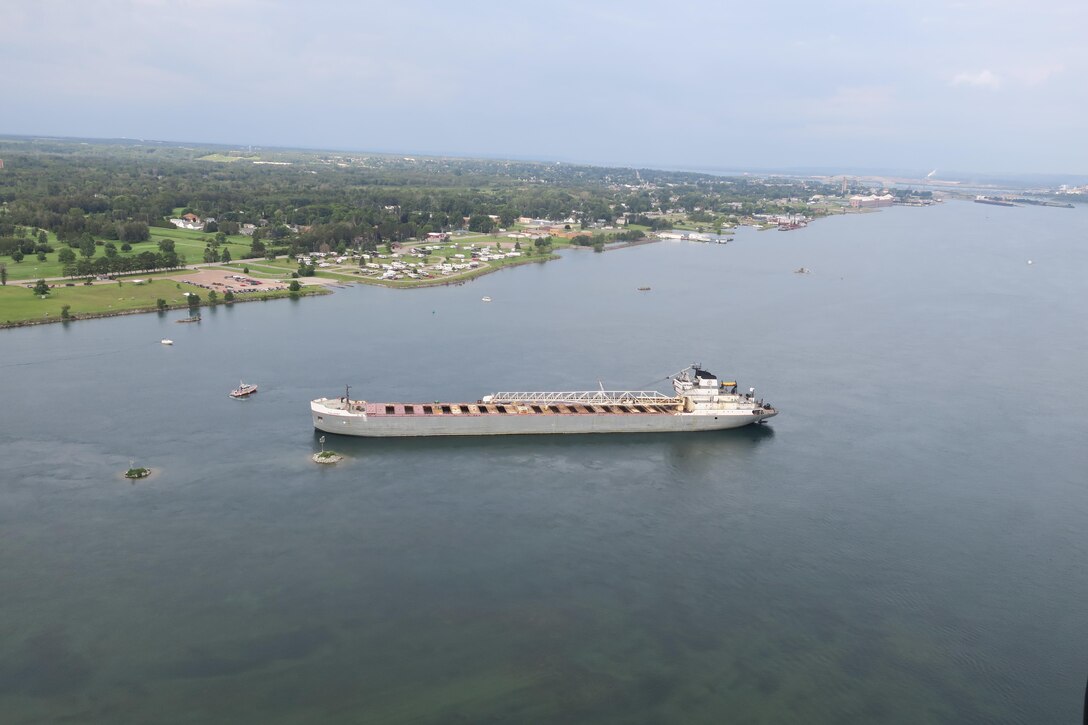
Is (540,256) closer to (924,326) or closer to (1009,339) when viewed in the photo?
(924,326)

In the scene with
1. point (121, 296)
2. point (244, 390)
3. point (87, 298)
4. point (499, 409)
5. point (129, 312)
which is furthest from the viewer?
point (121, 296)

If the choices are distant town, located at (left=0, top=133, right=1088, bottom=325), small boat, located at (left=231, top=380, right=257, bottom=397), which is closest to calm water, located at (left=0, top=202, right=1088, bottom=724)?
small boat, located at (left=231, top=380, right=257, bottom=397)

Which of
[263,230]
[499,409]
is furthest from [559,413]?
[263,230]

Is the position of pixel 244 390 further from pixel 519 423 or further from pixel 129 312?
pixel 129 312

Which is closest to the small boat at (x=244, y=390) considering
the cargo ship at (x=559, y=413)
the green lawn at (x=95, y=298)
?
the cargo ship at (x=559, y=413)

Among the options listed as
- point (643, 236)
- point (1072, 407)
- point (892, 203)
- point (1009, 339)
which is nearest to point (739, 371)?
point (1072, 407)

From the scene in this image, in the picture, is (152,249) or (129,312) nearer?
(129,312)

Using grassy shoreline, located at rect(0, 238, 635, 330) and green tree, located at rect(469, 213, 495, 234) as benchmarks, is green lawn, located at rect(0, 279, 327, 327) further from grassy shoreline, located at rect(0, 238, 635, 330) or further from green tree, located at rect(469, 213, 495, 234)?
green tree, located at rect(469, 213, 495, 234)

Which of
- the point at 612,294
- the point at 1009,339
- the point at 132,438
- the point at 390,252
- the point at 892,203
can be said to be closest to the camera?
the point at 132,438
